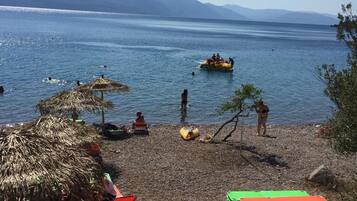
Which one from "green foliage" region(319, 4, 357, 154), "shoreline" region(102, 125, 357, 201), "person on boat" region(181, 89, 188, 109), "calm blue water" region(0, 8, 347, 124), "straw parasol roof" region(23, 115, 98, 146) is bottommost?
"calm blue water" region(0, 8, 347, 124)

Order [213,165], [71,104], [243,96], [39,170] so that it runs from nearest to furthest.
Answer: [39,170] < [213,165] < [71,104] < [243,96]

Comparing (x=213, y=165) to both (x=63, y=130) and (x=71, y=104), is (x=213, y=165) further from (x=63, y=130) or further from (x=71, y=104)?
(x=71, y=104)

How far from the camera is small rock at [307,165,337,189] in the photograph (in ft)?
49.8

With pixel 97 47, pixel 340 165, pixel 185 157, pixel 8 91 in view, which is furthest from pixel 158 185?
pixel 97 47

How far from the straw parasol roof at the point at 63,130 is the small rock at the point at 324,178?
687 cm

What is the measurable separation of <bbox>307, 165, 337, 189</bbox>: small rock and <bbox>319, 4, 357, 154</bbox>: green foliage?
5.04 meters

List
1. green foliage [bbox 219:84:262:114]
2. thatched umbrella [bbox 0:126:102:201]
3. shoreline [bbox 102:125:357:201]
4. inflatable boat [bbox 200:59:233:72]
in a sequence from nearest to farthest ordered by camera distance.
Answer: thatched umbrella [bbox 0:126:102:201]
shoreline [bbox 102:125:357:201]
green foliage [bbox 219:84:262:114]
inflatable boat [bbox 200:59:233:72]

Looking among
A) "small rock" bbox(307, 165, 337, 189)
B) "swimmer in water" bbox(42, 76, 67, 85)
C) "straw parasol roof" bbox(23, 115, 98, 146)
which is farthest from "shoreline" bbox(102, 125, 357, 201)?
"swimmer in water" bbox(42, 76, 67, 85)

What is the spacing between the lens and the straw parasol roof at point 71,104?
62.1ft

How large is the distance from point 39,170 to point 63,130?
441 centimetres

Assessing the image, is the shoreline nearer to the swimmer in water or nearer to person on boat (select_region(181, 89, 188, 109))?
person on boat (select_region(181, 89, 188, 109))

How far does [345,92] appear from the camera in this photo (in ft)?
31.0

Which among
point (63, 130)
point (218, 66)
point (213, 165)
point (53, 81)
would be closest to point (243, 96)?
point (213, 165)

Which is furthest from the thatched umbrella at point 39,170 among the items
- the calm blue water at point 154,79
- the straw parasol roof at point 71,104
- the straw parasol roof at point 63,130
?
the calm blue water at point 154,79
